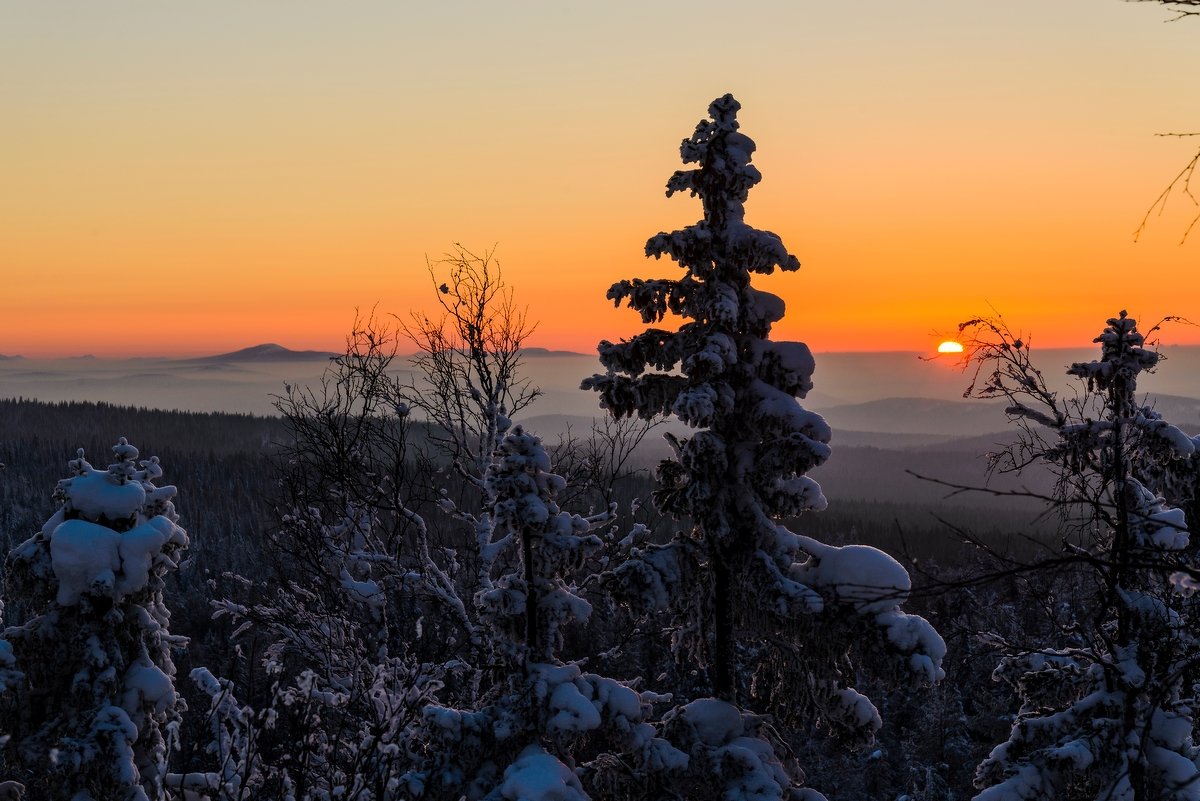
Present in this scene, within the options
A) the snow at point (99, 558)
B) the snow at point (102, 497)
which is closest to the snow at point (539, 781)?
the snow at point (99, 558)

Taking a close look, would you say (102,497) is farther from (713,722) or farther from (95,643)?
(713,722)

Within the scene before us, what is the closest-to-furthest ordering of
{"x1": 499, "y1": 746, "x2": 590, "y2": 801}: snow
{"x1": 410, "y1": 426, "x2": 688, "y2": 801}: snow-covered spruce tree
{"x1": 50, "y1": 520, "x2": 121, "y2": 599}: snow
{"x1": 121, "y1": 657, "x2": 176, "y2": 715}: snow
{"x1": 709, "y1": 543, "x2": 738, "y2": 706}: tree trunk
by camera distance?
1. {"x1": 499, "y1": 746, "x2": 590, "y2": 801}: snow
2. {"x1": 410, "y1": 426, "x2": 688, "y2": 801}: snow-covered spruce tree
3. {"x1": 709, "y1": 543, "x2": 738, "y2": 706}: tree trunk
4. {"x1": 50, "y1": 520, "x2": 121, "y2": 599}: snow
5. {"x1": 121, "y1": 657, "x2": 176, "y2": 715}: snow

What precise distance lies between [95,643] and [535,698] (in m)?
6.08

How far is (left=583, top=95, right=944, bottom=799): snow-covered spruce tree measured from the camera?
10.7 meters

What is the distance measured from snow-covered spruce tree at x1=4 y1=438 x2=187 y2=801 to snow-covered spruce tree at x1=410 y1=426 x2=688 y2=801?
422 centimetres

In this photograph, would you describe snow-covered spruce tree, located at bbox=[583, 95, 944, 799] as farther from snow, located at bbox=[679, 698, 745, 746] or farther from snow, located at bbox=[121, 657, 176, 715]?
snow, located at bbox=[121, 657, 176, 715]

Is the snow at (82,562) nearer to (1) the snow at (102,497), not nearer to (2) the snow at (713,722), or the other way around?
(1) the snow at (102,497)

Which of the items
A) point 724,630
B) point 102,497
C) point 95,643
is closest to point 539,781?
point 724,630

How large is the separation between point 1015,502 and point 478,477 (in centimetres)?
17706

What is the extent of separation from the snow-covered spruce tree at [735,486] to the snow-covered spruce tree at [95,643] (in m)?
6.33

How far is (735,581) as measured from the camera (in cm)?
1127

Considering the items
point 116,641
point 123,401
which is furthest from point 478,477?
point 123,401

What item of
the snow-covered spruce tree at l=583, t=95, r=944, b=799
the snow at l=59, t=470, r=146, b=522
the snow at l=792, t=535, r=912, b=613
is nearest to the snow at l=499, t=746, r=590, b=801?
the snow-covered spruce tree at l=583, t=95, r=944, b=799

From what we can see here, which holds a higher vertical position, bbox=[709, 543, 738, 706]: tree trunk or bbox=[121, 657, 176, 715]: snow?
bbox=[709, 543, 738, 706]: tree trunk
